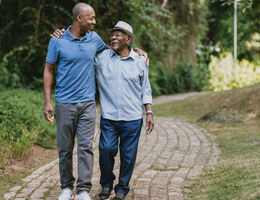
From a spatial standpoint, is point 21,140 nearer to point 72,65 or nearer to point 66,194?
point 66,194

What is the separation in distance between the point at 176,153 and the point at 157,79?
9.24 metres

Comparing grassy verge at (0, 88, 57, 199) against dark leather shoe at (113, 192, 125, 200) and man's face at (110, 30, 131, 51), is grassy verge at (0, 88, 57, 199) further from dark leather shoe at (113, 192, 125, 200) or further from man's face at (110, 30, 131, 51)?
→ man's face at (110, 30, 131, 51)

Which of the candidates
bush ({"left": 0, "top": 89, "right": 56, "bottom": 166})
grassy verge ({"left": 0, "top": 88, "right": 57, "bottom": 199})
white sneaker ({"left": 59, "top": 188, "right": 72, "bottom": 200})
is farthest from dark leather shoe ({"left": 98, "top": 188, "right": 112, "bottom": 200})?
bush ({"left": 0, "top": 89, "right": 56, "bottom": 166})

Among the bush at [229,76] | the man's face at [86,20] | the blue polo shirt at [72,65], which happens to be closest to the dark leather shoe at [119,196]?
the blue polo shirt at [72,65]

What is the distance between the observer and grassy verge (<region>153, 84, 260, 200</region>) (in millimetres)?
4207

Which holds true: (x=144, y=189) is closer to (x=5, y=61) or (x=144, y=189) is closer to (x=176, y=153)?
(x=176, y=153)

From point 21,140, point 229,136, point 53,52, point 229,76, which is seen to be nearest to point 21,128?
point 21,140

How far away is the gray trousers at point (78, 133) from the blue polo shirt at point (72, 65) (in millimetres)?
84

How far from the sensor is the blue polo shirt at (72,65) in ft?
11.9

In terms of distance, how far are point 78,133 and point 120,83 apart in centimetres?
62

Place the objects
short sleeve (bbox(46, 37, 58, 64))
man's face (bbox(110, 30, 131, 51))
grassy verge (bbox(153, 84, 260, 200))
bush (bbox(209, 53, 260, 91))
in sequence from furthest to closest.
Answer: bush (bbox(209, 53, 260, 91)), grassy verge (bbox(153, 84, 260, 200)), man's face (bbox(110, 30, 131, 51)), short sleeve (bbox(46, 37, 58, 64))

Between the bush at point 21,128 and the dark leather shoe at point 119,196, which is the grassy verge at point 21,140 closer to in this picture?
the bush at point 21,128

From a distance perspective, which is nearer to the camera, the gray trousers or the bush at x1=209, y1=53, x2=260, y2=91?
the gray trousers

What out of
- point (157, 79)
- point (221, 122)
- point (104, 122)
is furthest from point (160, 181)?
point (157, 79)
